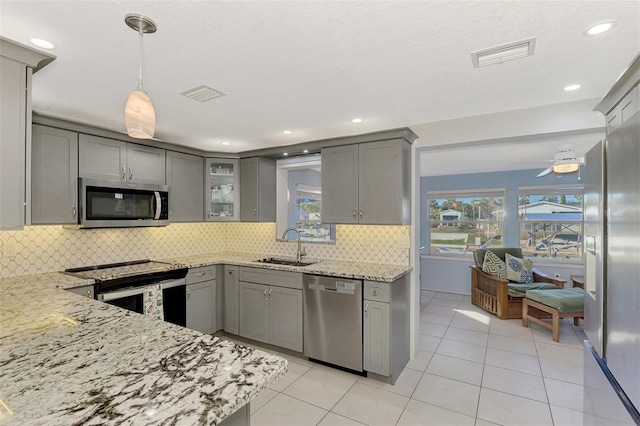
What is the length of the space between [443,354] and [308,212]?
9.56ft

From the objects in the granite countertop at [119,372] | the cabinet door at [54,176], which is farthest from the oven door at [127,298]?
the granite countertop at [119,372]

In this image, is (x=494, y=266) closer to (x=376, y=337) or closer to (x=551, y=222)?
(x=551, y=222)

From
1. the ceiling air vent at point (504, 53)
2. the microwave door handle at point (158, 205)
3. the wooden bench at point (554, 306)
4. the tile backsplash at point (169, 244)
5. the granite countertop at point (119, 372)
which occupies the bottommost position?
the wooden bench at point (554, 306)

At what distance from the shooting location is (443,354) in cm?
352

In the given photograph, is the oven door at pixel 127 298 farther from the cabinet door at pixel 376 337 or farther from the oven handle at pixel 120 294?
the cabinet door at pixel 376 337

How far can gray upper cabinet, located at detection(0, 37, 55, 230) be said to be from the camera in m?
1.55

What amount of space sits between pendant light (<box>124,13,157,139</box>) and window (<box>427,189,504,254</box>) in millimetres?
6325

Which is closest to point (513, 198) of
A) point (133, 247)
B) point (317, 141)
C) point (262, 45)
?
point (317, 141)

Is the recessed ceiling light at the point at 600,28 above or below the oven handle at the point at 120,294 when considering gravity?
above

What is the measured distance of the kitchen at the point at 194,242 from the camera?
2.86 m

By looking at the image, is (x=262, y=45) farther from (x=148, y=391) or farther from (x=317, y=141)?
(x=317, y=141)

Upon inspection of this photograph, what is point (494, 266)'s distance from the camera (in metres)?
5.12

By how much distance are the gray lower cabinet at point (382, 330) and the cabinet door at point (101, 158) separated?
9.32ft

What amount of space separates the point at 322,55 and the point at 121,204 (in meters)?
2.71
